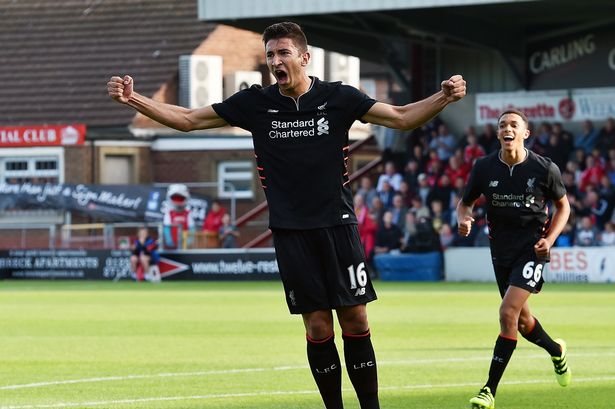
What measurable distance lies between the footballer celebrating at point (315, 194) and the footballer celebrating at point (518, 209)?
2.80 metres

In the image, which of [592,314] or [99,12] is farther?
[99,12]

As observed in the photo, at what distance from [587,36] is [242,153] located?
1471 cm

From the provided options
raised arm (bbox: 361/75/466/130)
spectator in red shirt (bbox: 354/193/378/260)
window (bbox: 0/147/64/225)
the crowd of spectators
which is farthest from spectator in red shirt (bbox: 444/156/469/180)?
raised arm (bbox: 361/75/466/130)

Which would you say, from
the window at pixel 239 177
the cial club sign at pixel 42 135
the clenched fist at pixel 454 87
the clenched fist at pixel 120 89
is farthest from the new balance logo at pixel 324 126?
the window at pixel 239 177

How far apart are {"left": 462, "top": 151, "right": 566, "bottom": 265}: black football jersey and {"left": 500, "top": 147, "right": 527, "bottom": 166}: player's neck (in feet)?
0.10

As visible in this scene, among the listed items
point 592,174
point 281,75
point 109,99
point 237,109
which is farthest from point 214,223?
point 281,75

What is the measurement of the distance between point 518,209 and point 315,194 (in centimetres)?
334

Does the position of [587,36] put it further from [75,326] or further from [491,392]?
[491,392]

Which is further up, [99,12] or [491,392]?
[99,12]

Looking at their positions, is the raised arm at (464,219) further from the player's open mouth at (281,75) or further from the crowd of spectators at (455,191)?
the crowd of spectators at (455,191)

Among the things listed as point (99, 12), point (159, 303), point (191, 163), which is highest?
point (99, 12)

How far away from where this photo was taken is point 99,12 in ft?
172

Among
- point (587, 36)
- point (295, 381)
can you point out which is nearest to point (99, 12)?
point (587, 36)

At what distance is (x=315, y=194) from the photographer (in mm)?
8766
